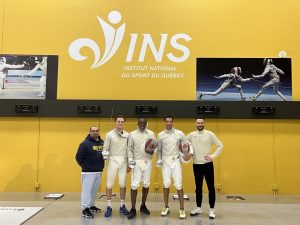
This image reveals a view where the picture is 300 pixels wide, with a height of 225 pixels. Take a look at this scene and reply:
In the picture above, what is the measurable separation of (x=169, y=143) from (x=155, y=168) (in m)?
1.82

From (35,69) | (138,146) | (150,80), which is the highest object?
(35,69)

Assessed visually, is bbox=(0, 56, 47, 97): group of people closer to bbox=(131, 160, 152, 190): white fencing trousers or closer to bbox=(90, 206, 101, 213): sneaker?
bbox=(90, 206, 101, 213): sneaker

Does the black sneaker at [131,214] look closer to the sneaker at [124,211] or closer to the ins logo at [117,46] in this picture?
the sneaker at [124,211]

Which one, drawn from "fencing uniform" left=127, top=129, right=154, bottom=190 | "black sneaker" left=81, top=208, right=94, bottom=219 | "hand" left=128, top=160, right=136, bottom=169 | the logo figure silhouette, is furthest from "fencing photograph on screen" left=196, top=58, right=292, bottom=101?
"black sneaker" left=81, top=208, right=94, bottom=219

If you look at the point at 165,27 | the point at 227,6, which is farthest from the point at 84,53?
the point at 227,6

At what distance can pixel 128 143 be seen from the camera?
5.11 metres

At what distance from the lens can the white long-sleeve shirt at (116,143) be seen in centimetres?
508

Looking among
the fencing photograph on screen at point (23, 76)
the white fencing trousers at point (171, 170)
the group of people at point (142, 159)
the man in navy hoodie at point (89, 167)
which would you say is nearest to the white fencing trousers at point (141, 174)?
the group of people at point (142, 159)

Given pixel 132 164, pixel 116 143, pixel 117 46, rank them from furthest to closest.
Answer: pixel 117 46 < pixel 116 143 < pixel 132 164

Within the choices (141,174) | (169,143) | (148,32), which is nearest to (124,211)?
(141,174)

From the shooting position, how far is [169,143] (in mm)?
5051

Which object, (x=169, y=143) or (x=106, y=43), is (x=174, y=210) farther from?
(x=106, y=43)

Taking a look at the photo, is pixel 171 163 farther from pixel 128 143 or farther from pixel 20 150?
pixel 20 150

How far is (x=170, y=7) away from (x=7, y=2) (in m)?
3.76
